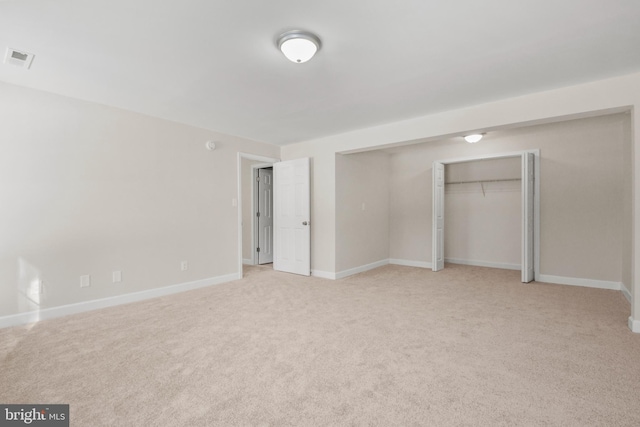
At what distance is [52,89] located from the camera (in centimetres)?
325

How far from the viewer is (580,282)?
4.79 metres

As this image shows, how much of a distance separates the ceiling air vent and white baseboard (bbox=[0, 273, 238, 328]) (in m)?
2.38

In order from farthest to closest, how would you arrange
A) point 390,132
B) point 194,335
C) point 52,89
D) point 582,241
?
point 582,241, point 390,132, point 52,89, point 194,335

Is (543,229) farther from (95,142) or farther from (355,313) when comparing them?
(95,142)

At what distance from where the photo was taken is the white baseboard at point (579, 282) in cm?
455

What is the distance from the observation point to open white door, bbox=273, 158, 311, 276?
5.44 metres

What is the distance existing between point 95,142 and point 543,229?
6.52 m

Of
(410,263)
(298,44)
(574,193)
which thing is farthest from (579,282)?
(298,44)

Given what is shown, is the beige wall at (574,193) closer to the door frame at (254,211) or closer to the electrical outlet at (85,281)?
the door frame at (254,211)

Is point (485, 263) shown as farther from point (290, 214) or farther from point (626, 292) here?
point (290, 214)

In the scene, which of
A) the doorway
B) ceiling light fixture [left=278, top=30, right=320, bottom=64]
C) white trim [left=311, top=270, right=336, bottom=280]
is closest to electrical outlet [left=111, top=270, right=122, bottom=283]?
the doorway

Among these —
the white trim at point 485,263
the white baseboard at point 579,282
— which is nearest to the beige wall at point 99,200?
the white trim at point 485,263

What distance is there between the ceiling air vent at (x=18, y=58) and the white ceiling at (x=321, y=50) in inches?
2.2

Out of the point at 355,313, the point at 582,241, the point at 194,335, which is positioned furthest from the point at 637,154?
the point at 194,335
